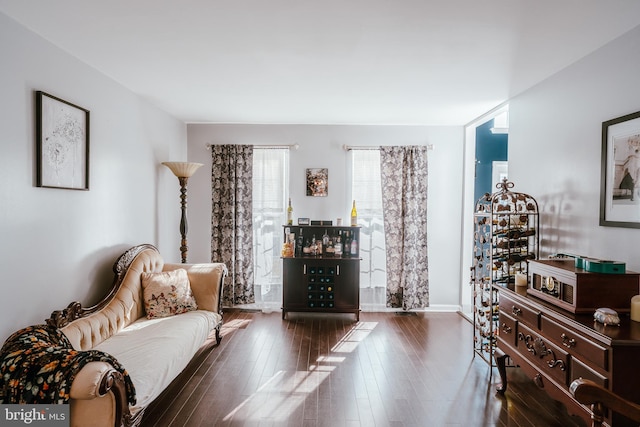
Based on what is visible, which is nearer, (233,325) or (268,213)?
(233,325)

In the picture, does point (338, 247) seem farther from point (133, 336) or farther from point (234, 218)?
point (133, 336)

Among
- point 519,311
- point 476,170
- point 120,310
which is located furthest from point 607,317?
point 476,170

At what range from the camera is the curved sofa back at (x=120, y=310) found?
2599 mm

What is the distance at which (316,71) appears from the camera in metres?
3.14

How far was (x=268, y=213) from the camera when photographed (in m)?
5.28

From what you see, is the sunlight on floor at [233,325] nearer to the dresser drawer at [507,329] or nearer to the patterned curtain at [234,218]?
the patterned curtain at [234,218]

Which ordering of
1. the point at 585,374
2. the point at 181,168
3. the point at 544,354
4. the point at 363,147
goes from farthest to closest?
the point at 363,147 → the point at 181,168 → the point at 544,354 → the point at 585,374

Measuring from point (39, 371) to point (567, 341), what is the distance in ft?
9.78

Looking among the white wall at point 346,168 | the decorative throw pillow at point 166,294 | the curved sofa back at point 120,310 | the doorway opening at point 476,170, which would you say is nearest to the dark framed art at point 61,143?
the curved sofa back at point 120,310

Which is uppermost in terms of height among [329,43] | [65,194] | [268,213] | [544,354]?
[329,43]

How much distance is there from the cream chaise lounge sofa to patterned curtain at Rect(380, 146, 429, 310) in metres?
2.48

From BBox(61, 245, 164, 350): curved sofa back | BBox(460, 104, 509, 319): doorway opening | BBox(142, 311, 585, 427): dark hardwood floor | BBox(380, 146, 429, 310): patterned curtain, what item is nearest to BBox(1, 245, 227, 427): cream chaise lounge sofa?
BBox(61, 245, 164, 350): curved sofa back

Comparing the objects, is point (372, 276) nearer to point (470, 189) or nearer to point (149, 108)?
point (470, 189)

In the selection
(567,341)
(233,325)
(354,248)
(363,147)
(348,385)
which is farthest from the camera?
(363,147)
